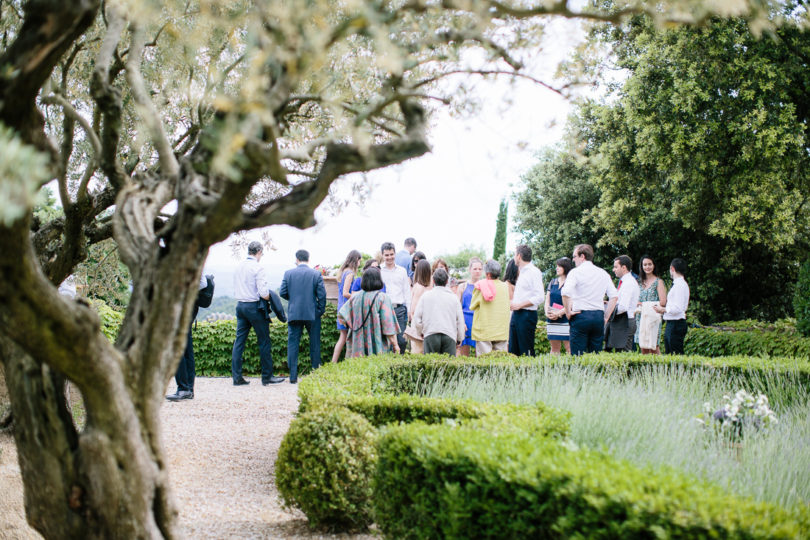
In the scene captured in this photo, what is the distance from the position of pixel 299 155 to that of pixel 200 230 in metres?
0.62

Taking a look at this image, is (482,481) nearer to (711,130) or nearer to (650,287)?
(650,287)

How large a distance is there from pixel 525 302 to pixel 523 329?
0.55 meters

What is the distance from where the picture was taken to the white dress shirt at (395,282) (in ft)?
34.1

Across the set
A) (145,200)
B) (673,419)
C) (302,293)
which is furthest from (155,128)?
(302,293)

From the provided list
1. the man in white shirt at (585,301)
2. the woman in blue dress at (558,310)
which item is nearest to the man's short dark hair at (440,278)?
the man in white shirt at (585,301)

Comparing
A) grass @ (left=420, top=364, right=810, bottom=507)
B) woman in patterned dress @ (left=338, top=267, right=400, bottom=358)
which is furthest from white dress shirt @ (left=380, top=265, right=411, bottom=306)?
grass @ (left=420, top=364, right=810, bottom=507)

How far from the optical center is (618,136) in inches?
647

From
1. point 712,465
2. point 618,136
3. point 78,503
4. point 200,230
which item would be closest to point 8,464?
point 78,503

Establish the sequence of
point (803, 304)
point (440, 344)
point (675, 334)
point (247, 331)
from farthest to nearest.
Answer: point (803, 304) → point (247, 331) → point (675, 334) → point (440, 344)

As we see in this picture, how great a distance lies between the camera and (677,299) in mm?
9680

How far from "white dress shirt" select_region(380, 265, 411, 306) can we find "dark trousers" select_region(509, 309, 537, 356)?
6.24 feet

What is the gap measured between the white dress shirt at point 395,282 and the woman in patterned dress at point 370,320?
1494 mm

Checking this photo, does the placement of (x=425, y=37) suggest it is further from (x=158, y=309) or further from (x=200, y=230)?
(x=158, y=309)

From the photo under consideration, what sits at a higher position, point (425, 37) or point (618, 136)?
point (618, 136)
